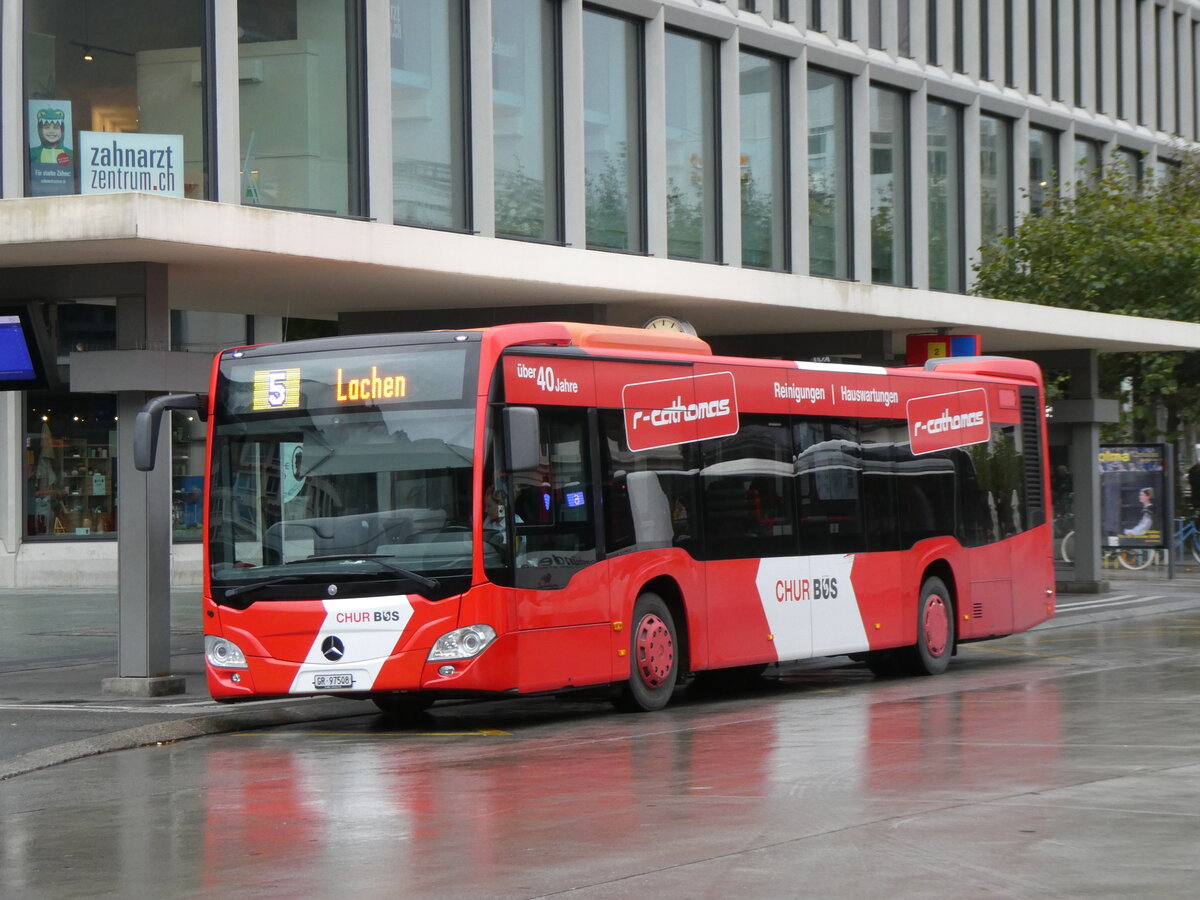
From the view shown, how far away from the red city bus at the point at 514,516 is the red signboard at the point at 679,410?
24 millimetres

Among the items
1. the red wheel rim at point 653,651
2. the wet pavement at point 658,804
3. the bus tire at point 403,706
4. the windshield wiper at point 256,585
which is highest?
the windshield wiper at point 256,585

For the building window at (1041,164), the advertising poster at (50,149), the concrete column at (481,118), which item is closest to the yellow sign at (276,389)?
the advertising poster at (50,149)

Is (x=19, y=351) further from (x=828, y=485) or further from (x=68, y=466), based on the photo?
(x=68, y=466)

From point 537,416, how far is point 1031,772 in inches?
194

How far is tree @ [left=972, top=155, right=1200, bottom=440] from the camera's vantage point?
120 ft

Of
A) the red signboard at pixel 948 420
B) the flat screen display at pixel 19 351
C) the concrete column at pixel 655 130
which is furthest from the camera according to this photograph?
the concrete column at pixel 655 130

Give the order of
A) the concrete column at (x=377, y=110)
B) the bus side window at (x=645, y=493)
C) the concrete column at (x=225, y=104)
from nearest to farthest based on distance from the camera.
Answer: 1. the bus side window at (x=645, y=493)
2. the concrete column at (x=225, y=104)
3. the concrete column at (x=377, y=110)

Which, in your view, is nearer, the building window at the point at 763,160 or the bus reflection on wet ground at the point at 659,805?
the bus reflection on wet ground at the point at 659,805

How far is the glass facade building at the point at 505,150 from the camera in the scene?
19984 mm

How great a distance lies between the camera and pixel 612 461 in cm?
1498

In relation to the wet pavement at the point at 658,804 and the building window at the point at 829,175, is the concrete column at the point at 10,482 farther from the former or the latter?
the wet pavement at the point at 658,804

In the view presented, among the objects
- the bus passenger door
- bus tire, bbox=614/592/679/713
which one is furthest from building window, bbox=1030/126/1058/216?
the bus passenger door

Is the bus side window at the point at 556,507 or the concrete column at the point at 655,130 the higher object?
the concrete column at the point at 655,130

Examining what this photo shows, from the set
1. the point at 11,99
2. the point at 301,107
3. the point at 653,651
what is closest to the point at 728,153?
the point at 301,107
